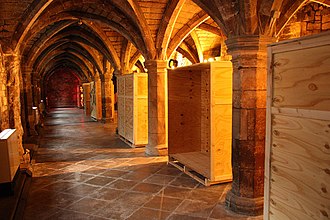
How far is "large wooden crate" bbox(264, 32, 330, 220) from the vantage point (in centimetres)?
210

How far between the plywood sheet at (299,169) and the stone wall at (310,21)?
19.3 ft

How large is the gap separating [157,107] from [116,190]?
9.87 feet

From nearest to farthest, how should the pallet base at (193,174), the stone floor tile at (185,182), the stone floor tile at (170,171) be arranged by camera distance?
the pallet base at (193,174) → the stone floor tile at (185,182) → the stone floor tile at (170,171)

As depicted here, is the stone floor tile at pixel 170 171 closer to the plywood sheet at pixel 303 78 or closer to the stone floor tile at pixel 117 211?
the stone floor tile at pixel 117 211

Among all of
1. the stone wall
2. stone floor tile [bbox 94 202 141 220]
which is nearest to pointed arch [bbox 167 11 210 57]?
the stone wall

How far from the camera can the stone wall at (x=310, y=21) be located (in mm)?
6973

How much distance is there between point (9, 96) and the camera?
585cm

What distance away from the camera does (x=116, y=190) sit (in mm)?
4781

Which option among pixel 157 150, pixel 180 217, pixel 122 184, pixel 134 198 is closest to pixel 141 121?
pixel 157 150

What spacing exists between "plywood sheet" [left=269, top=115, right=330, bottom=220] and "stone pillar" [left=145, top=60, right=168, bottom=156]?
15.7 feet

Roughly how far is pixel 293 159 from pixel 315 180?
0.91ft

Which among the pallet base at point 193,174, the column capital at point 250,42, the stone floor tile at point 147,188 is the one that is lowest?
the stone floor tile at point 147,188

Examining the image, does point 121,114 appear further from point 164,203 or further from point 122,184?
point 164,203

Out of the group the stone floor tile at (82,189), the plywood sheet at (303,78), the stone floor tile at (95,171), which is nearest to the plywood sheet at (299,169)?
the plywood sheet at (303,78)
